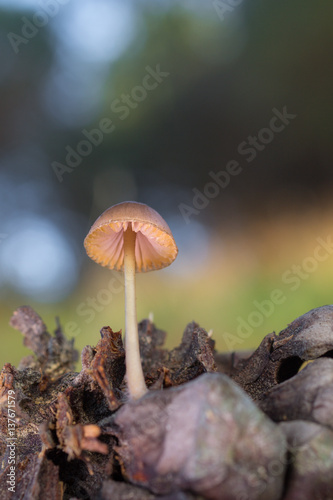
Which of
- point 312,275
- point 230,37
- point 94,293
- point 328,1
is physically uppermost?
point 230,37

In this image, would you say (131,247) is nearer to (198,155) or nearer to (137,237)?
(137,237)

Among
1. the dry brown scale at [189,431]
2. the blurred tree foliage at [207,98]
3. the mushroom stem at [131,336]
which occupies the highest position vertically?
the blurred tree foliage at [207,98]

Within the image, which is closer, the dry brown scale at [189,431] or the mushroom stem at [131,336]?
the dry brown scale at [189,431]

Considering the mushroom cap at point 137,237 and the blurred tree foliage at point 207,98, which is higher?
the blurred tree foliage at point 207,98

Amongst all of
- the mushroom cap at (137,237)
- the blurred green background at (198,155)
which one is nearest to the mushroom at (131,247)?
the mushroom cap at (137,237)

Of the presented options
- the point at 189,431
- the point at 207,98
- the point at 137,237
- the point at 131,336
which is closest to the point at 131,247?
the point at 137,237

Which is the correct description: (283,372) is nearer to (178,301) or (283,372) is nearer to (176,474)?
(176,474)

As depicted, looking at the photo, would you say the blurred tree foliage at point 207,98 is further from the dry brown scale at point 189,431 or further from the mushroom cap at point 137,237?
the dry brown scale at point 189,431

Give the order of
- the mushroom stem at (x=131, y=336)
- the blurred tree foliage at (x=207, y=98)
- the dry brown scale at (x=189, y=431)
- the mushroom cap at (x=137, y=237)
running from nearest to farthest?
the dry brown scale at (x=189, y=431) → the mushroom stem at (x=131, y=336) → the mushroom cap at (x=137, y=237) → the blurred tree foliage at (x=207, y=98)

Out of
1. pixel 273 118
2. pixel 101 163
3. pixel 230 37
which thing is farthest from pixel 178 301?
pixel 230 37
